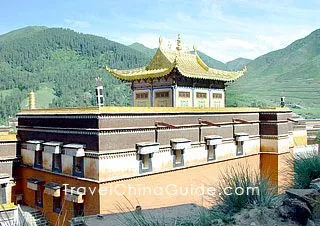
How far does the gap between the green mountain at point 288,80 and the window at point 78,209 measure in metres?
56.1

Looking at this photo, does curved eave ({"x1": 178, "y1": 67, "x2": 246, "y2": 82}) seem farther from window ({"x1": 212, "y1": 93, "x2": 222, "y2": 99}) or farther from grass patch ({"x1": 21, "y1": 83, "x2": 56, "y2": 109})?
grass patch ({"x1": 21, "y1": 83, "x2": 56, "y2": 109})

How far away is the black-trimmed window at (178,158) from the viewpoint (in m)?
15.7

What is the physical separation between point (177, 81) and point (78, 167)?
656cm

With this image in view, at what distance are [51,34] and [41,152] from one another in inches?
6050

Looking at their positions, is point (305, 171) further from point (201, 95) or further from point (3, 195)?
point (3, 195)

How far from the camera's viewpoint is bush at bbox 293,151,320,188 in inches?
360

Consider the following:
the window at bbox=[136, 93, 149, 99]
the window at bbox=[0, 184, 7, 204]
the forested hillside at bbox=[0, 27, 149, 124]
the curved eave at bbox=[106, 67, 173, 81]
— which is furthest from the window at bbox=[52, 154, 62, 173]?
the forested hillside at bbox=[0, 27, 149, 124]

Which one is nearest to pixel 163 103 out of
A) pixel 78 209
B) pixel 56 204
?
pixel 78 209

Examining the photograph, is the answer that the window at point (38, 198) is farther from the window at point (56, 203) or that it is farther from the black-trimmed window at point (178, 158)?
the black-trimmed window at point (178, 158)

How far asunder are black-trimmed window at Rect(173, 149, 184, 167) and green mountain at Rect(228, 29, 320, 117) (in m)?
53.0

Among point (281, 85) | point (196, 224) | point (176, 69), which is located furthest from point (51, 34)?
point (196, 224)

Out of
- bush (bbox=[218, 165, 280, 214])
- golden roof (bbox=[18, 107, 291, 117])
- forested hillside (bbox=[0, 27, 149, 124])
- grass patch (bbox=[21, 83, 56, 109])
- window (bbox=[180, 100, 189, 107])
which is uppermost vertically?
forested hillside (bbox=[0, 27, 149, 124])

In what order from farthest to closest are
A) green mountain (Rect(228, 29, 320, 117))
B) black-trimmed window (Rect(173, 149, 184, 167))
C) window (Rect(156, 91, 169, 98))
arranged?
1. green mountain (Rect(228, 29, 320, 117))
2. window (Rect(156, 91, 169, 98))
3. black-trimmed window (Rect(173, 149, 184, 167))

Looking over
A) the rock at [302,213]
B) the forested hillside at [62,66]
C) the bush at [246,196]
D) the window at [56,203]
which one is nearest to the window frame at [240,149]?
the window at [56,203]
